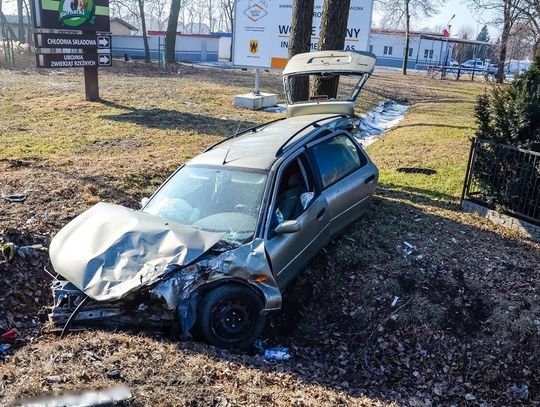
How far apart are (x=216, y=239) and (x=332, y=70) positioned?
4185 millimetres

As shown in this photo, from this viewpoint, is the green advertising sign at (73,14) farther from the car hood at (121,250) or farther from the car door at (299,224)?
the car door at (299,224)

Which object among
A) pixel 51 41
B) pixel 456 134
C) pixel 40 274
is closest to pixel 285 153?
pixel 40 274

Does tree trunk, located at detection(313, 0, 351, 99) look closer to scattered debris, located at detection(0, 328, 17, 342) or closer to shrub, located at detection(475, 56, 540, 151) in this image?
shrub, located at detection(475, 56, 540, 151)

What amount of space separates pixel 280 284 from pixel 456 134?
11.6 meters

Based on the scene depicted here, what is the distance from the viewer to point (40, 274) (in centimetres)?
518

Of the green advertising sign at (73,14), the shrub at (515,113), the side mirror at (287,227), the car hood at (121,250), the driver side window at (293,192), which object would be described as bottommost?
the car hood at (121,250)

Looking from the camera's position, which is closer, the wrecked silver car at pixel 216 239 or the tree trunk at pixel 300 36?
the wrecked silver car at pixel 216 239

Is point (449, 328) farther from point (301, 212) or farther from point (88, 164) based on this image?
point (88, 164)

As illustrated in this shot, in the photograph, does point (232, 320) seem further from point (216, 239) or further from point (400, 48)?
point (400, 48)

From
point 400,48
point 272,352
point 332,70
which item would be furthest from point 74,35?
point 400,48

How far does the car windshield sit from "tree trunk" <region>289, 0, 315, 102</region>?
4.80 metres

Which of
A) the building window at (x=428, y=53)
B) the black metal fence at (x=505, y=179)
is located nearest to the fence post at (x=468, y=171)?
the black metal fence at (x=505, y=179)

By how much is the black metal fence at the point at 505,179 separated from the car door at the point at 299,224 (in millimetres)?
3071

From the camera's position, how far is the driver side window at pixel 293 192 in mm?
4984
